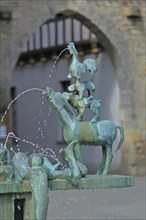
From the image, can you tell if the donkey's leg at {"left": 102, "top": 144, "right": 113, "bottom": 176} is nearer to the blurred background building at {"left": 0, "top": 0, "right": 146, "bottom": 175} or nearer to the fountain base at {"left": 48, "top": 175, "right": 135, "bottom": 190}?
the fountain base at {"left": 48, "top": 175, "right": 135, "bottom": 190}

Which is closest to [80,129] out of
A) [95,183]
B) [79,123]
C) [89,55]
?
[79,123]

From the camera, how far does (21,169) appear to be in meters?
5.05

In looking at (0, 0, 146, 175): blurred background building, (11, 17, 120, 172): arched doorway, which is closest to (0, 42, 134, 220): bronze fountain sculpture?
(0, 0, 146, 175): blurred background building

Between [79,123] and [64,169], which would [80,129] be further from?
[64,169]

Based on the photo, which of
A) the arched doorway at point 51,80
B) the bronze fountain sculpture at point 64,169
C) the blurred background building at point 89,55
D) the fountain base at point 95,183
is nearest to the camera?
the bronze fountain sculpture at point 64,169

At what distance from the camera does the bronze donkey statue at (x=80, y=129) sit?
5.39m

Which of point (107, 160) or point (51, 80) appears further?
point (51, 80)

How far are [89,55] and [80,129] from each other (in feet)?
43.3

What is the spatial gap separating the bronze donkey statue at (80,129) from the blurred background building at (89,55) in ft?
28.7

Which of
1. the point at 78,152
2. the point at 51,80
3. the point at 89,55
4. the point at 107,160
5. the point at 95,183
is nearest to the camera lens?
the point at 95,183

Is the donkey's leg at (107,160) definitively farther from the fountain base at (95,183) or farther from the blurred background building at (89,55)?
the blurred background building at (89,55)

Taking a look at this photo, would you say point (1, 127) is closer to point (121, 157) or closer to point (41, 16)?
point (41, 16)

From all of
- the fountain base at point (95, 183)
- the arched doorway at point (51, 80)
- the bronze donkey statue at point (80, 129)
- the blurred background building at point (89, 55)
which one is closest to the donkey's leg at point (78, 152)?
the bronze donkey statue at point (80, 129)

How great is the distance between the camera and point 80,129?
216 inches
